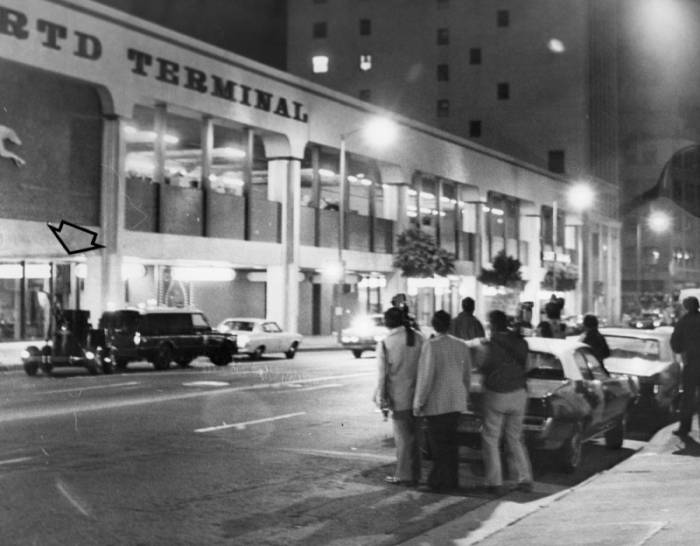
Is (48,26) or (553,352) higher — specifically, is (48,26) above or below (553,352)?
above

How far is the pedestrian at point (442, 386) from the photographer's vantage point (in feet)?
33.6

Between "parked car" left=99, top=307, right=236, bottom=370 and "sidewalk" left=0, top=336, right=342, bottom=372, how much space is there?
3278 millimetres

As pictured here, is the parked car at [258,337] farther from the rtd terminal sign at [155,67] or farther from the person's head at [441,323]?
the person's head at [441,323]

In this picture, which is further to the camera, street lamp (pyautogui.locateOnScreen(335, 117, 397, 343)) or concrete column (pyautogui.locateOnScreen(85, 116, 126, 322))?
street lamp (pyautogui.locateOnScreen(335, 117, 397, 343))

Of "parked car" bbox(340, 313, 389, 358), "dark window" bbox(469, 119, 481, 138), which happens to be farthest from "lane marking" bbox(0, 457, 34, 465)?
"dark window" bbox(469, 119, 481, 138)

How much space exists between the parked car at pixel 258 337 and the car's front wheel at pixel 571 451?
2249cm

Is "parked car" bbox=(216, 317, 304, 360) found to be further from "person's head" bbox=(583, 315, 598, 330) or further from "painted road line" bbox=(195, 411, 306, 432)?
"person's head" bbox=(583, 315, 598, 330)

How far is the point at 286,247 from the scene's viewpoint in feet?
151

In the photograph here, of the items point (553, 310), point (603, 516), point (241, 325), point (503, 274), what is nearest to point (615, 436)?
point (553, 310)

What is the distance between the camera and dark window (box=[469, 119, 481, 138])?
9181 centimetres

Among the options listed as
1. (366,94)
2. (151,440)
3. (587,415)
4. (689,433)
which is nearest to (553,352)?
(587,415)

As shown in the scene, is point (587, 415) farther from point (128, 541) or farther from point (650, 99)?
point (650, 99)

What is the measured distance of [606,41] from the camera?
10000cm

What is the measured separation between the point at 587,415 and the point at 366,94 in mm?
83408
